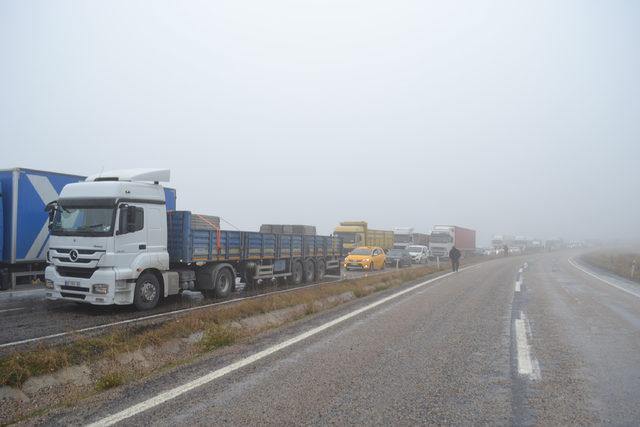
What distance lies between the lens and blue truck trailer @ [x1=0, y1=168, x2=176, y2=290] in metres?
13.3

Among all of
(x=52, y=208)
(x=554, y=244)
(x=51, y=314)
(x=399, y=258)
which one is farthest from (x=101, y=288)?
(x=554, y=244)

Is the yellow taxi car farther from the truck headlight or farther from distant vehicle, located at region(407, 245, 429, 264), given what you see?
the truck headlight

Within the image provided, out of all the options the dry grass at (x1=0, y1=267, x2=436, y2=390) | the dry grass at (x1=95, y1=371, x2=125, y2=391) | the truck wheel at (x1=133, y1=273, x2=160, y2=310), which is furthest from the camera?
the truck wheel at (x1=133, y1=273, x2=160, y2=310)

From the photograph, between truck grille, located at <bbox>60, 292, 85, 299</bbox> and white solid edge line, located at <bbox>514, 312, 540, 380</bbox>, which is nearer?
white solid edge line, located at <bbox>514, 312, 540, 380</bbox>

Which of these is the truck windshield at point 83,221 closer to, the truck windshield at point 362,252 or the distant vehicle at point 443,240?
the truck windshield at point 362,252

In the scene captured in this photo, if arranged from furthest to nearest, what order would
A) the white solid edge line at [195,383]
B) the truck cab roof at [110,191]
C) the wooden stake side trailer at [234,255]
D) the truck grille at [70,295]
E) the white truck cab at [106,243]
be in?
the wooden stake side trailer at [234,255]
the truck cab roof at [110,191]
the truck grille at [70,295]
the white truck cab at [106,243]
the white solid edge line at [195,383]

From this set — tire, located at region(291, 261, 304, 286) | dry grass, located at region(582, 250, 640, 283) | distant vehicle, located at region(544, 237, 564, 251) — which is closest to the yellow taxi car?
tire, located at region(291, 261, 304, 286)

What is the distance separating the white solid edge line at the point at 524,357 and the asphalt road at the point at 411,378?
0.06 ft

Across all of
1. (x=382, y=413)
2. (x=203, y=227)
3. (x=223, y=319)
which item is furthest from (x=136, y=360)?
(x=203, y=227)

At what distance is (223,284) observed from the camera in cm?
1450

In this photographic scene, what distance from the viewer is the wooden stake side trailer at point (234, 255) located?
12867mm

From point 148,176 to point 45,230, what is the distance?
497cm

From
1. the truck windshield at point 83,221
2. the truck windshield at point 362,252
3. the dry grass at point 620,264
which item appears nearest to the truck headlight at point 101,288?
the truck windshield at point 83,221

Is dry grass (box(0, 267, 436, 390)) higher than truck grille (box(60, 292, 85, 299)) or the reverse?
the reverse
